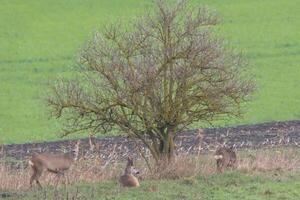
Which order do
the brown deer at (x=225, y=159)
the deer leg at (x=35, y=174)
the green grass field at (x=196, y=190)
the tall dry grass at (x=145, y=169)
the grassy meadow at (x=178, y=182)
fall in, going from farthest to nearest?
the brown deer at (x=225, y=159), the tall dry grass at (x=145, y=169), the deer leg at (x=35, y=174), the grassy meadow at (x=178, y=182), the green grass field at (x=196, y=190)

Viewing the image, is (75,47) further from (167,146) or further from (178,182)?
(178,182)

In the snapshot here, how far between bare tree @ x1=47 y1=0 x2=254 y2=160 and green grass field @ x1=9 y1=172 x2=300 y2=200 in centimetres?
239

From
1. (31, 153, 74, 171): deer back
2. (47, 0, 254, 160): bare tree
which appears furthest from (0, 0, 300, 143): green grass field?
(31, 153, 74, 171): deer back

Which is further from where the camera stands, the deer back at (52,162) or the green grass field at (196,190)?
the deer back at (52,162)

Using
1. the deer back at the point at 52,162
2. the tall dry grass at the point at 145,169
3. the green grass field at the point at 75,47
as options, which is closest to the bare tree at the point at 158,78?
the tall dry grass at the point at 145,169

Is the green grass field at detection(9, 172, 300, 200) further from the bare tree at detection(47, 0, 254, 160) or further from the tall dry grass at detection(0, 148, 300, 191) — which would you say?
the bare tree at detection(47, 0, 254, 160)

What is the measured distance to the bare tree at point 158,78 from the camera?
19.3 metres

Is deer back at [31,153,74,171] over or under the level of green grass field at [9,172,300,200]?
over

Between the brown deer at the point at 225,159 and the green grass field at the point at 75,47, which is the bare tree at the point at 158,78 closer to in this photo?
the brown deer at the point at 225,159

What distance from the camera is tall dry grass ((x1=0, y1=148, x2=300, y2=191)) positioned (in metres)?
17.9

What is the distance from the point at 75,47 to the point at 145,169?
85.4 feet

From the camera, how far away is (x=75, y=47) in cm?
4459

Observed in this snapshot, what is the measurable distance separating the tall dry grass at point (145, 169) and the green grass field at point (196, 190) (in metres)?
0.69

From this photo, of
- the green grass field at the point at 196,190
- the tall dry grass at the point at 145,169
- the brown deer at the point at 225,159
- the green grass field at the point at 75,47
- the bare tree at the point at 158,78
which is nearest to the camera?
the green grass field at the point at 196,190
